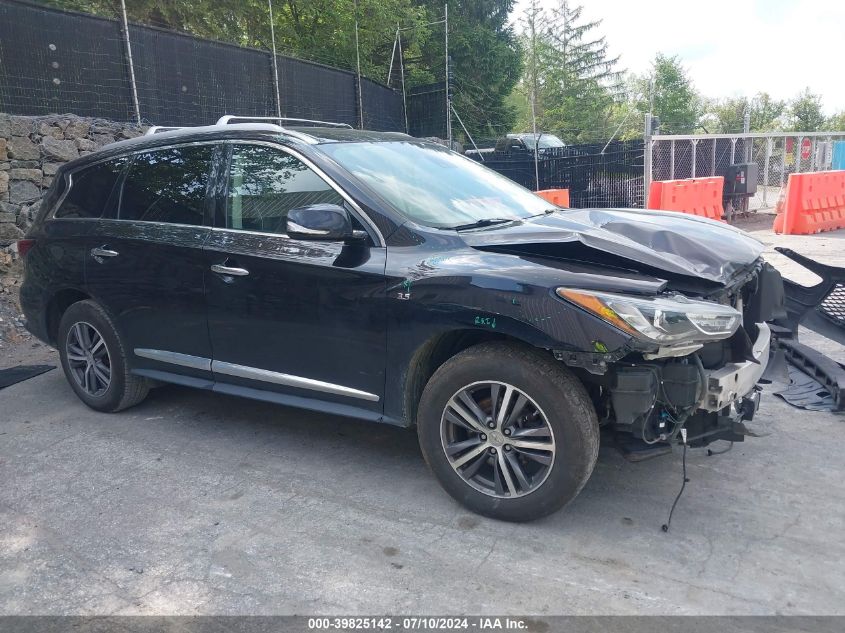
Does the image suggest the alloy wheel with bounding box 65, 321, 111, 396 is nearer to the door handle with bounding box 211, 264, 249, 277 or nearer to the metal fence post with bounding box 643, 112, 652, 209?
the door handle with bounding box 211, 264, 249, 277

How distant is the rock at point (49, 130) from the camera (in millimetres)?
8453

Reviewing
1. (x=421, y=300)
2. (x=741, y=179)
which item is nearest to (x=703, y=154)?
(x=741, y=179)

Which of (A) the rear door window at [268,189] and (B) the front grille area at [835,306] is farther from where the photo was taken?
(B) the front grille area at [835,306]

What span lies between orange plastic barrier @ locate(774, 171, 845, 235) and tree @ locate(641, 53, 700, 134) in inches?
1532

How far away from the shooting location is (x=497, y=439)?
3.37 m

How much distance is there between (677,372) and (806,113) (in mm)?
59302

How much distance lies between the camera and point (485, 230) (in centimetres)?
376

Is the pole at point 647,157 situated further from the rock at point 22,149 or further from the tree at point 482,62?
the tree at point 482,62

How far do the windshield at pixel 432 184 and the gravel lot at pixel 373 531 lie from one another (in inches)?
58.0

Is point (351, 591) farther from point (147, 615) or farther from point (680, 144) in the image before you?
point (680, 144)

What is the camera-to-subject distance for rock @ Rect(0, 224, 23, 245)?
814cm

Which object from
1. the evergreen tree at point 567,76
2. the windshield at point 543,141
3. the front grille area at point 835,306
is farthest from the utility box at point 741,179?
the evergreen tree at point 567,76

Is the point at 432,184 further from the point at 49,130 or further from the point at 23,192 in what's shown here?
the point at 49,130

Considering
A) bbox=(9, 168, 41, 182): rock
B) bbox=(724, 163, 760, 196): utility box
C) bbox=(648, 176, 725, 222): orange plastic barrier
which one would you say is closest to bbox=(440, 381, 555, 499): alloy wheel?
bbox=(9, 168, 41, 182): rock
